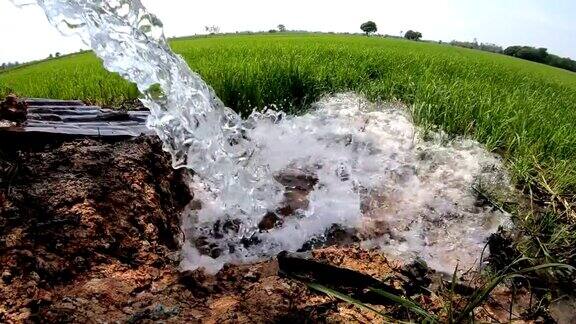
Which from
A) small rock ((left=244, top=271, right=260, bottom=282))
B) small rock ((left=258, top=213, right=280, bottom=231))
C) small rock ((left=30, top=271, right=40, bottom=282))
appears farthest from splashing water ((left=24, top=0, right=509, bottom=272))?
small rock ((left=30, top=271, right=40, bottom=282))

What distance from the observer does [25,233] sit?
1414 mm

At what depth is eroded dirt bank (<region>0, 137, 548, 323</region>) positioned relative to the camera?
3.84 feet

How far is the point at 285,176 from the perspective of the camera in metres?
2.79

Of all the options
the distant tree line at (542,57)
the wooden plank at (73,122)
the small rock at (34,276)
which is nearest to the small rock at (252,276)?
the small rock at (34,276)

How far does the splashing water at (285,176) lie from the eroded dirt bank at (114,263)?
0.28 metres

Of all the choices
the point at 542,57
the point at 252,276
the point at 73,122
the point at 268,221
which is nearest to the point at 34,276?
the point at 252,276

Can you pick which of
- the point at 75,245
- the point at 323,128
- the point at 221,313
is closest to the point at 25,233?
the point at 75,245

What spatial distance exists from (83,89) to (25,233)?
14.7 ft

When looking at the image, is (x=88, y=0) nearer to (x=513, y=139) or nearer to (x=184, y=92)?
(x=184, y=92)

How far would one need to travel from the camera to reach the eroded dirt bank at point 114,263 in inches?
46.1

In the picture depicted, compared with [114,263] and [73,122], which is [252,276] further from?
[73,122]

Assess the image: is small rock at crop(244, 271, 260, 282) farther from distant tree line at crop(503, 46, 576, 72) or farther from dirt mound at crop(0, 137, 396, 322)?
distant tree line at crop(503, 46, 576, 72)

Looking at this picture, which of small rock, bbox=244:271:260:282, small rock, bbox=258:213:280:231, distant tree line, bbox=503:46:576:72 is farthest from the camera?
distant tree line, bbox=503:46:576:72

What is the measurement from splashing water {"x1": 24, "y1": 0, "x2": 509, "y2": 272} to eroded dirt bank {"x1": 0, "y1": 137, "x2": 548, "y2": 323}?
276 mm
